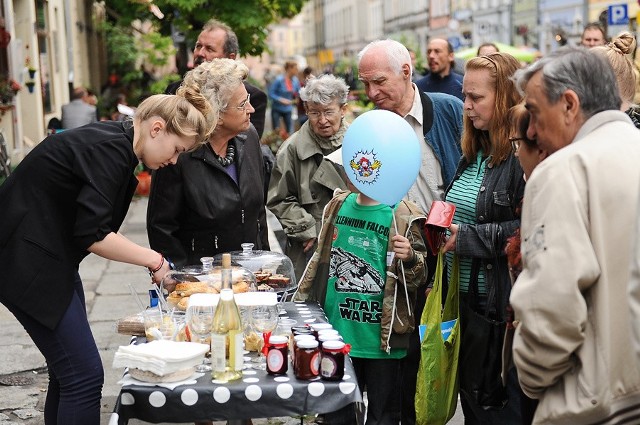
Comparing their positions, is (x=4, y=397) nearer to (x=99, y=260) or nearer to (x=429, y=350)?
(x=429, y=350)

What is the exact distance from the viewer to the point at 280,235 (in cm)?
946

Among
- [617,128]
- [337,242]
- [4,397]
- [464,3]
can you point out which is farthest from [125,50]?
[464,3]

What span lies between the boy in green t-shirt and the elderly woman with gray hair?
3.49 feet

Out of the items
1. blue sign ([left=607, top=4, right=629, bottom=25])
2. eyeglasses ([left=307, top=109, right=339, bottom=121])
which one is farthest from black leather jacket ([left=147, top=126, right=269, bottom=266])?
blue sign ([left=607, top=4, right=629, bottom=25])

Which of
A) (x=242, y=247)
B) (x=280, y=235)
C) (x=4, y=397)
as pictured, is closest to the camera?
(x=242, y=247)

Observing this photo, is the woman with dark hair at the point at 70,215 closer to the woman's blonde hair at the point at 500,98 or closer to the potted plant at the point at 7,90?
the woman's blonde hair at the point at 500,98

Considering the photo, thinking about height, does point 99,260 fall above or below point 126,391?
below

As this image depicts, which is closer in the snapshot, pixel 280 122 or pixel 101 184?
pixel 101 184

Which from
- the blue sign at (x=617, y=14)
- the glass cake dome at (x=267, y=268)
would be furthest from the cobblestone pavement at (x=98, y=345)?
the blue sign at (x=617, y=14)

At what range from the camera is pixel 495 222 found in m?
4.05

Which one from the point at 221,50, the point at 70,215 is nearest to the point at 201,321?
the point at 70,215

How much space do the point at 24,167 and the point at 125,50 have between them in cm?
1768

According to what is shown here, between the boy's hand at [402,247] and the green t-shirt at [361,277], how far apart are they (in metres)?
0.13

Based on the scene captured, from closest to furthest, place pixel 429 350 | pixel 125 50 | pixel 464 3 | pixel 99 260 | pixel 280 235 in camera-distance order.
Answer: pixel 429 350
pixel 280 235
pixel 99 260
pixel 125 50
pixel 464 3
